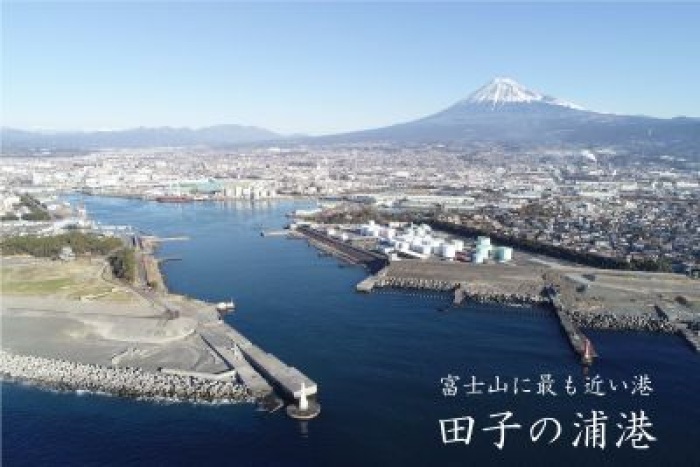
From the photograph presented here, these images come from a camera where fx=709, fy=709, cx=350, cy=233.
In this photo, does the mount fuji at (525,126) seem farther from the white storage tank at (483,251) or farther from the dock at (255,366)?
the dock at (255,366)

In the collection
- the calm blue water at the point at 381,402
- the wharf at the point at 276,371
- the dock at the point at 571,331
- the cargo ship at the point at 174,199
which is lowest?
the calm blue water at the point at 381,402

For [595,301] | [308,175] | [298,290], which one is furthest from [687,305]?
[308,175]

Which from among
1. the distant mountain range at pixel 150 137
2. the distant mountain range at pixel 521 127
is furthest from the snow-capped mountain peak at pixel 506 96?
the distant mountain range at pixel 150 137

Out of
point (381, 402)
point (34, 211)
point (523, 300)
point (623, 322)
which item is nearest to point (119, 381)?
point (381, 402)

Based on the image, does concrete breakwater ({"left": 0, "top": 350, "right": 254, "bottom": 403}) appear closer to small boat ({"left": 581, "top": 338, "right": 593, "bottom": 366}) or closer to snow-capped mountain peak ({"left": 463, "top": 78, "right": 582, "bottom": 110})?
small boat ({"left": 581, "top": 338, "right": 593, "bottom": 366})

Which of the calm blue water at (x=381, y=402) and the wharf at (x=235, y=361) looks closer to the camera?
the calm blue water at (x=381, y=402)

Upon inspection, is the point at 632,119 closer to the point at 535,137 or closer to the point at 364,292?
the point at 535,137

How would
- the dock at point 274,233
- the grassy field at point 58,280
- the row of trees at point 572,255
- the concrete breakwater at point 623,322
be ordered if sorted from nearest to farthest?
the concrete breakwater at point 623,322
the grassy field at point 58,280
the row of trees at point 572,255
the dock at point 274,233

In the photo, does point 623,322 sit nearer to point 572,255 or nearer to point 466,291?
point 466,291
